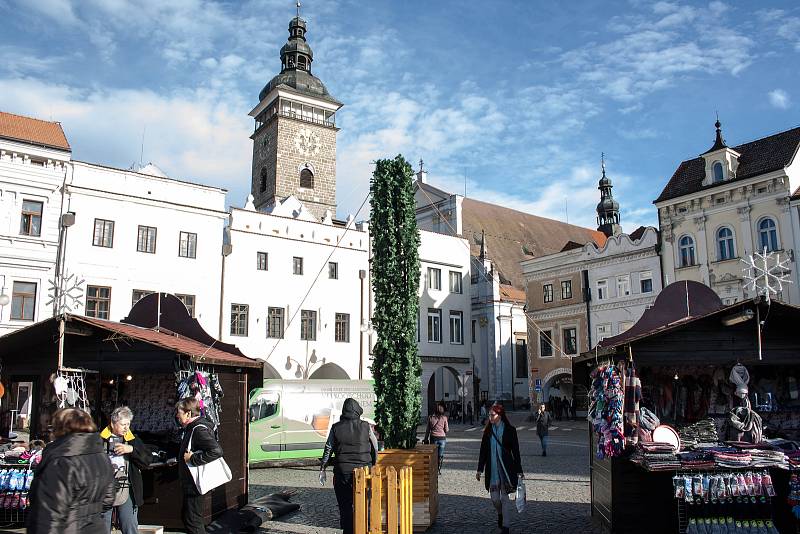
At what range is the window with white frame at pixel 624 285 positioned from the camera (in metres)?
36.0

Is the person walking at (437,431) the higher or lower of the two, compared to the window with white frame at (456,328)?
lower

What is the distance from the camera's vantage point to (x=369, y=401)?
2138 centimetres

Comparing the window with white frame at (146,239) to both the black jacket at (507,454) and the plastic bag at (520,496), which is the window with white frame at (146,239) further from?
the plastic bag at (520,496)

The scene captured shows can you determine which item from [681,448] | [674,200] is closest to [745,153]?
[674,200]

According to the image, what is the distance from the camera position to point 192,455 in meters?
7.57

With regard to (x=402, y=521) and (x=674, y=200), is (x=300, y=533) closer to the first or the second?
(x=402, y=521)

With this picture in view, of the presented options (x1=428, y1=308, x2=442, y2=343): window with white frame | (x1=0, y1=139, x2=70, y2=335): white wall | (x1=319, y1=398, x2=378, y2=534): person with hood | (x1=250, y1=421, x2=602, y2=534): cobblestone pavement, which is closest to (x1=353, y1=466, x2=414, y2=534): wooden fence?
(x1=319, y1=398, x2=378, y2=534): person with hood

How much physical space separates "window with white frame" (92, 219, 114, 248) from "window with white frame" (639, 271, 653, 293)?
1003 inches

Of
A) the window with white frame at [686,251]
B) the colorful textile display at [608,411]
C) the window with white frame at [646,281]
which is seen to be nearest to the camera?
the colorful textile display at [608,411]

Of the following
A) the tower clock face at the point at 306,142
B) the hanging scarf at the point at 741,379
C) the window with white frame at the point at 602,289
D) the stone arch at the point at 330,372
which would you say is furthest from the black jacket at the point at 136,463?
the tower clock face at the point at 306,142

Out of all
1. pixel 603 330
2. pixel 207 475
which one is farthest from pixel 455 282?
pixel 207 475

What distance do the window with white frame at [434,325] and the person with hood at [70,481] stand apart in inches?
1415

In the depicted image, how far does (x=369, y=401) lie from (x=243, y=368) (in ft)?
32.0

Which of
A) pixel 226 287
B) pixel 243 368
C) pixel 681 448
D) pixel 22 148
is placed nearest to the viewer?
pixel 681 448
